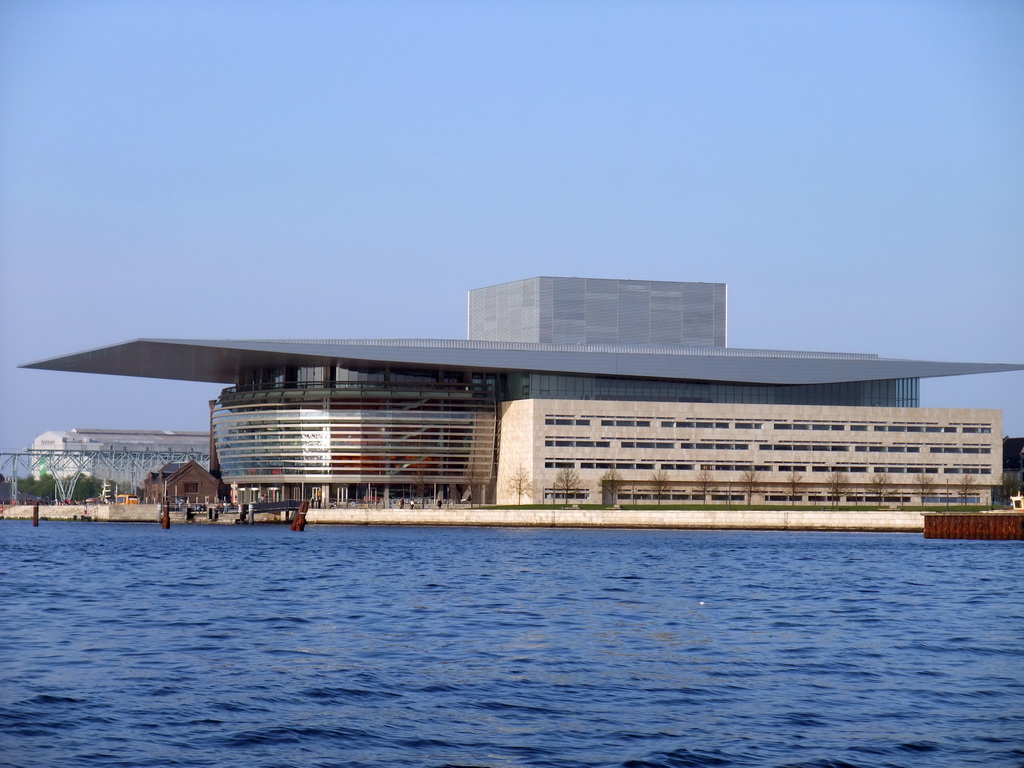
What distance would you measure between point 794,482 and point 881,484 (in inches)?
228

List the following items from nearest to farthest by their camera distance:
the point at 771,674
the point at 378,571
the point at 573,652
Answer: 1. the point at 771,674
2. the point at 573,652
3. the point at 378,571

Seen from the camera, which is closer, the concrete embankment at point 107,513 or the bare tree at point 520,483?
the bare tree at point 520,483

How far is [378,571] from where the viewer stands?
108 feet

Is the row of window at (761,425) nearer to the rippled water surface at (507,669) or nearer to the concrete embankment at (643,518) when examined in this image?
the concrete embankment at (643,518)

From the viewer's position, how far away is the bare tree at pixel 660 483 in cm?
8569

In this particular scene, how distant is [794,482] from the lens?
86.6 metres

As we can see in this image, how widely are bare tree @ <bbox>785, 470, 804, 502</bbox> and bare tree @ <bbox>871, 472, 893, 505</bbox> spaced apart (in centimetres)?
473

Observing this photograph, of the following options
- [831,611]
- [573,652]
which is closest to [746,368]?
[831,611]

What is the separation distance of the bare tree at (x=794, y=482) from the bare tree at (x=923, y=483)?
26.3ft

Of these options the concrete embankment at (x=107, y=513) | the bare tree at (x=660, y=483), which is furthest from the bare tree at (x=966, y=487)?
the concrete embankment at (x=107, y=513)

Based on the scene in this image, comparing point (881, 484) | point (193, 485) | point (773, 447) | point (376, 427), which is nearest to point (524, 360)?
point (376, 427)

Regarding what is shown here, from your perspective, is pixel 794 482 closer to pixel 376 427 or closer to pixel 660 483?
pixel 660 483

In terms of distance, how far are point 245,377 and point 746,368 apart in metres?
34.9

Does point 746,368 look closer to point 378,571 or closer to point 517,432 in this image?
point 517,432
